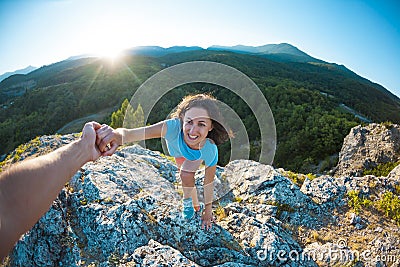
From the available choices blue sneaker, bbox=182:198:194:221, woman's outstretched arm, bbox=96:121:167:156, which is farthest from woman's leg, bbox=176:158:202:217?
woman's outstretched arm, bbox=96:121:167:156

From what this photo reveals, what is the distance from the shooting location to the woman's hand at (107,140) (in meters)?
3.64

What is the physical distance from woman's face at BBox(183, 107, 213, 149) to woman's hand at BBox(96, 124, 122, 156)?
1.18m

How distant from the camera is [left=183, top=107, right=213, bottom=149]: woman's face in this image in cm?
453

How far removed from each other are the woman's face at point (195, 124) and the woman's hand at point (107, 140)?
3.86 feet

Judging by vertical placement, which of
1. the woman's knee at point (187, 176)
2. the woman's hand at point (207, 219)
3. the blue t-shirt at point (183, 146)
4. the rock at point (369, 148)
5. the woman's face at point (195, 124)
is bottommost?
the rock at point (369, 148)

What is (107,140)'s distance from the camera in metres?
3.71

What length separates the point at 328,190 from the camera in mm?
7180

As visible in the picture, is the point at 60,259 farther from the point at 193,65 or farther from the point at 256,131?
the point at 256,131

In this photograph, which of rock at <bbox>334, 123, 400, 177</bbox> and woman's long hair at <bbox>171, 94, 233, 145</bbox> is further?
rock at <bbox>334, 123, 400, 177</bbox>

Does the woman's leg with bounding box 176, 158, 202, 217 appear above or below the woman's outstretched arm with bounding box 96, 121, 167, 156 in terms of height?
below

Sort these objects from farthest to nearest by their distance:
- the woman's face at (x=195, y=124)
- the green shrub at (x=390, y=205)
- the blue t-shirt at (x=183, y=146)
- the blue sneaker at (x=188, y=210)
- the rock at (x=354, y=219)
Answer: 1. the green shrub at (x=390, y=205)
2. the rock at (x=354, y=219)
3. the blue sneaker at (x=188, y=210)
4. the blue t-shirt at (x=183, y=146)
5. the woman's face at (x=195, y=124)

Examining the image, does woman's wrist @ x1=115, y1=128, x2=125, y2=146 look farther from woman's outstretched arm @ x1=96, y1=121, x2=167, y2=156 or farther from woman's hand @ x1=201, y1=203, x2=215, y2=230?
woman's hand @ x1=201, y1=203, x2=215, y2=230

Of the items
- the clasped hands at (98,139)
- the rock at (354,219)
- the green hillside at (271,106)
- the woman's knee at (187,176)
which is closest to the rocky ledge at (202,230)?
the rock at (354,219)

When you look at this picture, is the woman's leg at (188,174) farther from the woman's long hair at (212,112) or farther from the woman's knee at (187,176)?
the woman's long hair at (212,112)
